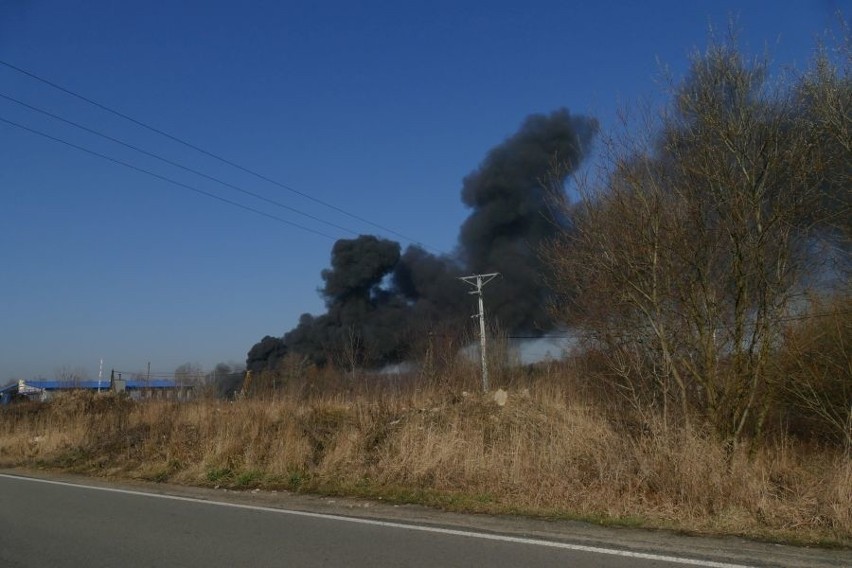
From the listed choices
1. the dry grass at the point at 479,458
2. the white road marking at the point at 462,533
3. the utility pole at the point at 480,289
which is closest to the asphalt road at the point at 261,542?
the white road marking at the point at 462,533

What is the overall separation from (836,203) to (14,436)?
723 inches

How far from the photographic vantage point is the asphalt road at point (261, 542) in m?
5.68

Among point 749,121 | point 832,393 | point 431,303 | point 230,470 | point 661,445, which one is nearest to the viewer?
point 661,445

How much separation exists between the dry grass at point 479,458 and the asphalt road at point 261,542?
4.07ft

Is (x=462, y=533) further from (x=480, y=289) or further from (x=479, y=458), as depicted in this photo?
(x=480, y=289)

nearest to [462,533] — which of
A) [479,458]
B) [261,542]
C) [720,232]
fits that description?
[261,542]

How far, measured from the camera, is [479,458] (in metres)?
9.62

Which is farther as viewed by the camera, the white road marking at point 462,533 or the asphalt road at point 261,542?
the asphalt road at point 261,542

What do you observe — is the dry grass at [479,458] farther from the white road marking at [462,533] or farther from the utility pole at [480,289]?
the utility pole at [480,289]

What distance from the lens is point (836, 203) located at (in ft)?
29.5

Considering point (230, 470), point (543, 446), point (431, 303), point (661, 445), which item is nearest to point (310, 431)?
point (230, 470)

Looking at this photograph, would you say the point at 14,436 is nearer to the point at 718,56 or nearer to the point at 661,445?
the point at 661,445

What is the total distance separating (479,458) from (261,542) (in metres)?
3.89

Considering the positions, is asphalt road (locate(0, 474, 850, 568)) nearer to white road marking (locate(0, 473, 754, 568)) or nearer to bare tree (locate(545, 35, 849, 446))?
white road marking (locate(0, 473, 754, 568))
